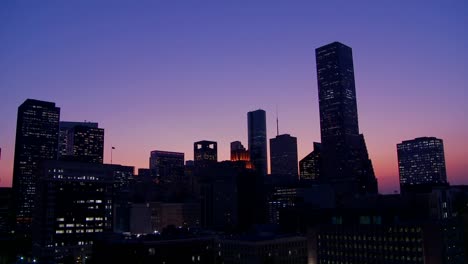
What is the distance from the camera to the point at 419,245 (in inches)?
6029

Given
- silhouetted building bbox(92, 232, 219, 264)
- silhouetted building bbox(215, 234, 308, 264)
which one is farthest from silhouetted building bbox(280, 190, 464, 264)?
silhouetted building bbox(92, 232, 219, 264)

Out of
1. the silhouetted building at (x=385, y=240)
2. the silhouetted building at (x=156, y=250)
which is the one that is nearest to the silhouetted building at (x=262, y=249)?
the silhouetted building at (x=385, y=240)

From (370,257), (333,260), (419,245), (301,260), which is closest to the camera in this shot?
(419,245)

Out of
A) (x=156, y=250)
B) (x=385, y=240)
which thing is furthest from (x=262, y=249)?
(x=385, y=240)

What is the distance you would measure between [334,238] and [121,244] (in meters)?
90.5

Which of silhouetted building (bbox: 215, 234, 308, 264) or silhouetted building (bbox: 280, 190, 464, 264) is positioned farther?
silhouetted building (bbox: 215, 234, 308, 264)

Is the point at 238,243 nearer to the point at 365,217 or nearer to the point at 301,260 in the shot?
the point at 301,260

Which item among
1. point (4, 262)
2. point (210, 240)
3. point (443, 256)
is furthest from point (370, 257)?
point (4, 262)

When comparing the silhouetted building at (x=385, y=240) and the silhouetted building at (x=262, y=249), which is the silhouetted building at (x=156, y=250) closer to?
the silhouetted building at (x=262, y=249)

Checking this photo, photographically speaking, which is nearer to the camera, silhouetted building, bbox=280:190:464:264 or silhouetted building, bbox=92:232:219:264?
silhouetted building, bbox=280:190:464:264

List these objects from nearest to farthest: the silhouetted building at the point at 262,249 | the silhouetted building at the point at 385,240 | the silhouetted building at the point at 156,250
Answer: the silhouetted building at the point at 385,240 → the silhouetted building at the point at 156,250 → the silhouetted building at the point at 262,249

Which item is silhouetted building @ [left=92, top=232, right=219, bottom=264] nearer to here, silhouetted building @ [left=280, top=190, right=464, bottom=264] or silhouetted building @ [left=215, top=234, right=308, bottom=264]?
silhouetted building @ [left=215, top=234, right=308, bottom=264]

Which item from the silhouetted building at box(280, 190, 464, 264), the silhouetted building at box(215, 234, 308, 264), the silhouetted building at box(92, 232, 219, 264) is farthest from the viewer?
the silhouetted building at box(215, 234, 308, 264)

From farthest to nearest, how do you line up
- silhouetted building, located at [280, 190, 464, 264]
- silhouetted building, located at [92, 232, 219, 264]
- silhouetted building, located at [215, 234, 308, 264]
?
silhouetted building, located at [215, 234, 308, 264] < silhouetted building, located at [92, 232, 219, 264] < silhouetted building, located at [280, 190, 464, 264]
